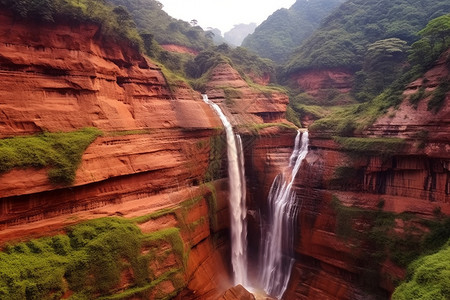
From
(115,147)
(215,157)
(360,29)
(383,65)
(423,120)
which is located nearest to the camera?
(115,147)

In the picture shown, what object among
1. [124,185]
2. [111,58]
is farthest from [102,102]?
[124,185]

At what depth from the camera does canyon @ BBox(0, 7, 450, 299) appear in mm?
13320

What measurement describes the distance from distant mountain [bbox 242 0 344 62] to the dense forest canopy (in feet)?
39.4

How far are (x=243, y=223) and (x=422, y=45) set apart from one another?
1610 centimetres

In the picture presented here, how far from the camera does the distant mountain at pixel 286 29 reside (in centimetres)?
5822

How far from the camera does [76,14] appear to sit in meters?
15.1

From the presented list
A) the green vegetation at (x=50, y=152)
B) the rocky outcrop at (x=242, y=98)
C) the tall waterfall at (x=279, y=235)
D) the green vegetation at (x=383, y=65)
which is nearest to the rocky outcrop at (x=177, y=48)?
the rocky outcrop at (x=242, y=98)

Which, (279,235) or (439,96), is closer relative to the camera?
(439,96)

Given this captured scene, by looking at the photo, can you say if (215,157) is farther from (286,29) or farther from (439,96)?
(286,29)

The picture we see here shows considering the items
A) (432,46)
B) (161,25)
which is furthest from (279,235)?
(161,25)

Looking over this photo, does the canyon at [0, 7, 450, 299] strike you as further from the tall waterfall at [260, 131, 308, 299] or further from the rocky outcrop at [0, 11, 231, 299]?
the tall waterfall at [260, 131, 308, 299]

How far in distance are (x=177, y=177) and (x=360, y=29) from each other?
35.6 meters

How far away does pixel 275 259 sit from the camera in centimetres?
2003

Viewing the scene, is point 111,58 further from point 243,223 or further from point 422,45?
point 422,45
